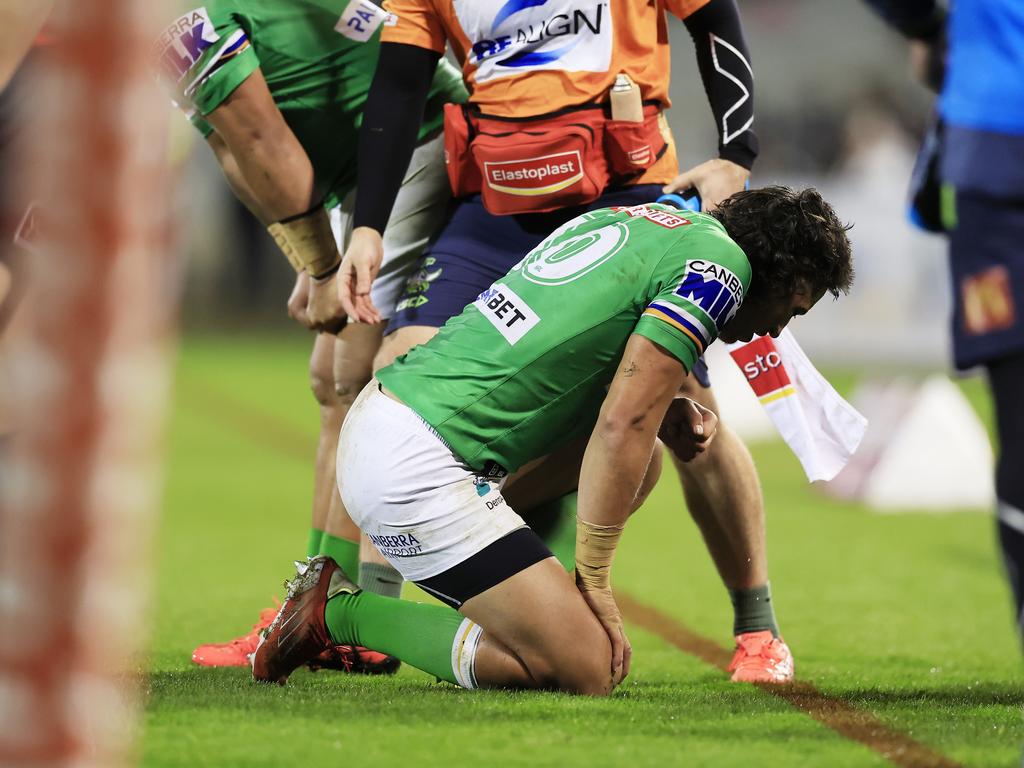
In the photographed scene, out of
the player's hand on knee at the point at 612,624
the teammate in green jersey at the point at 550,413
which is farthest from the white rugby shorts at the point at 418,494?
the player's hand on knee at the point at 612,624

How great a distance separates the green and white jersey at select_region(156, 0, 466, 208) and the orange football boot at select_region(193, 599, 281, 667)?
1.28 m

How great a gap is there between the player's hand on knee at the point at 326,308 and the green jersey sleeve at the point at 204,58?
59 centimetres

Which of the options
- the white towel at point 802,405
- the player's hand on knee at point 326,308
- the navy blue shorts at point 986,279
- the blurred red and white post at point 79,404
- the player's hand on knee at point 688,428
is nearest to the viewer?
the blurred red and white post at point 79,404

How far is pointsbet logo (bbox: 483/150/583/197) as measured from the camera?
3.92 m

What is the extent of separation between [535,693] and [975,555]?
377 cm

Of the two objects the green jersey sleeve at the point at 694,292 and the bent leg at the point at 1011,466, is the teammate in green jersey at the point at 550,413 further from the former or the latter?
the bent leg at the point at 1011,466

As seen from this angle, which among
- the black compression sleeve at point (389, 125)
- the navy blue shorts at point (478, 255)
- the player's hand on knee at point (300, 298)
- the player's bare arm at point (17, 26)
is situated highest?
the player's bare arm at point (17, 26)

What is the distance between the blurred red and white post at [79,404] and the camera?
207 centimetres

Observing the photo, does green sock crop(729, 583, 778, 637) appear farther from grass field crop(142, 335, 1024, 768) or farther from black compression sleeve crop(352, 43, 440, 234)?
black compression sleeve crop(352, 43, 440, 234)

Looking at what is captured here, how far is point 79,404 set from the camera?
6.82ft

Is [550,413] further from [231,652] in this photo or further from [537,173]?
[231,652]

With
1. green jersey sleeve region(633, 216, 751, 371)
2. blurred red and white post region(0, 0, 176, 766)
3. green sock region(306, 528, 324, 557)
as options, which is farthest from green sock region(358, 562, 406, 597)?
blurred red and white post region(0, 0, 176, 766)

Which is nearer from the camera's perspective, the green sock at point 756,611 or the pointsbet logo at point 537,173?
the pointsbet logo at point 537,173

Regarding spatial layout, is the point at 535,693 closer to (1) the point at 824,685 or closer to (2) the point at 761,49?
(1) the point at 824,685
